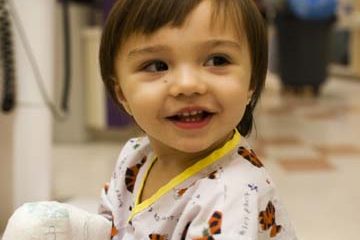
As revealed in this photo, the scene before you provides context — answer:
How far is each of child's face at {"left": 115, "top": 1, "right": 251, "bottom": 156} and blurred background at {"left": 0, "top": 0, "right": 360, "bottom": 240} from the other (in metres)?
0.29

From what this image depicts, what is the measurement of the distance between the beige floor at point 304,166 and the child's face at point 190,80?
679 mm

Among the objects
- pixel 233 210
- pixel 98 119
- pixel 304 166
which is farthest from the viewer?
pixel 98 119

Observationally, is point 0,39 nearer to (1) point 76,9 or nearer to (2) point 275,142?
(1) point 76,9

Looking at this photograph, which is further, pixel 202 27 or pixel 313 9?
pixel 313 9

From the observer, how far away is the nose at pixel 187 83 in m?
0.62

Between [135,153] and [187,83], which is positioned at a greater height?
[187,83]

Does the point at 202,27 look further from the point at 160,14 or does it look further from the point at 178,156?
the point at 178,156

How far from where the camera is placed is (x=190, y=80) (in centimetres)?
62

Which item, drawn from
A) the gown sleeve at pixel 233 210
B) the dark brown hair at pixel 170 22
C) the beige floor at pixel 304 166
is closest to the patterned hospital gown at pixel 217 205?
the gown sleeve at pixel 233 210

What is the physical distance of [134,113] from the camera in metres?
0.68

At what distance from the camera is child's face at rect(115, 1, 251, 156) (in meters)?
0.63

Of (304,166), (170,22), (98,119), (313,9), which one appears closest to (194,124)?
(170,22)

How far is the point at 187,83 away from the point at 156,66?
0.17 feet

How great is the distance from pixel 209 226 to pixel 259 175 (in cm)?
9
